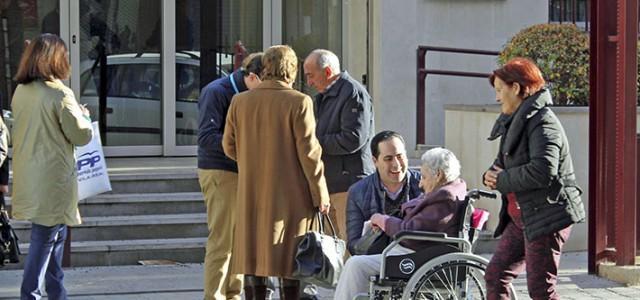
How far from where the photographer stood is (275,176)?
22.3ft

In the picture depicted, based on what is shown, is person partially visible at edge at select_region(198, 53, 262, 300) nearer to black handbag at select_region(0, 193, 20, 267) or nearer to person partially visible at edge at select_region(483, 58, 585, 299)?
black handbag at select_region(0, 193, 20, 267)

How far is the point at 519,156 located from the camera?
6.32 meters

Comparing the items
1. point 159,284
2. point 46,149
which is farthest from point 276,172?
point 159,284

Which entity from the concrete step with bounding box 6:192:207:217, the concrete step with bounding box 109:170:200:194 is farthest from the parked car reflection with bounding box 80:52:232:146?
the concrete step with bounding box 6:192:207:217

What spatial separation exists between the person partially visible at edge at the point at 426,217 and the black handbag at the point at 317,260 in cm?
8

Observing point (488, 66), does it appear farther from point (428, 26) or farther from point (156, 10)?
Answer: point (156, 10)

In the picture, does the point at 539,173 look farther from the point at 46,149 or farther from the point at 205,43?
the point at 205,43

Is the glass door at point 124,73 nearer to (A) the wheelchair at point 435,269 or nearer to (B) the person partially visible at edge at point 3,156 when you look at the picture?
(B) the person partially visible at edge at point 3,156

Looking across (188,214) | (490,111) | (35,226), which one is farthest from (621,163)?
(35,226)

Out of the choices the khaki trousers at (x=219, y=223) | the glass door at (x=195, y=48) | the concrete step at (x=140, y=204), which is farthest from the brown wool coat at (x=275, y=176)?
the glass door at (x=195, y=48)

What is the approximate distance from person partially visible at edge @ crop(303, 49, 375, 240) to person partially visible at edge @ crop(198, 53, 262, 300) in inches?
18.5

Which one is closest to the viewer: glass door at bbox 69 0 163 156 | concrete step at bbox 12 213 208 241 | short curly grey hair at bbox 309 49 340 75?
short curly grey hair at bbox 309 49 340 75

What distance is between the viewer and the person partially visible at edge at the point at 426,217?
6.65 metres

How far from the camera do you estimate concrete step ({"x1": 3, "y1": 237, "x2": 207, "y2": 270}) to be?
9336 mm
